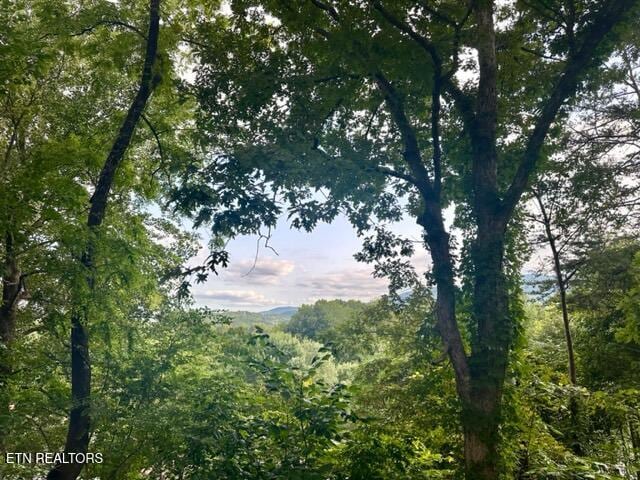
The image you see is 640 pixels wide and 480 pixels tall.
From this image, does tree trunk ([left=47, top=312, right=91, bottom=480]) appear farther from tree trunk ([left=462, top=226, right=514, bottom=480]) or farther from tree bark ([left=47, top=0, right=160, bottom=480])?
tree trunk ([left=462, top=226, right=514, bottom=480])

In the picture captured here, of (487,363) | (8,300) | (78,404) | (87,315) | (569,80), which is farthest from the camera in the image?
→ (8,300)

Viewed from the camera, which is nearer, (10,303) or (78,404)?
(78,404)

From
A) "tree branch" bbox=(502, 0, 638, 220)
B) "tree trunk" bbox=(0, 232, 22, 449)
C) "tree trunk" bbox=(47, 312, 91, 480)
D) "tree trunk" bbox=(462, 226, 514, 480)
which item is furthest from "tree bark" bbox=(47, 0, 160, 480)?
"tree branch" bbox=(502, 0, 638, 220)

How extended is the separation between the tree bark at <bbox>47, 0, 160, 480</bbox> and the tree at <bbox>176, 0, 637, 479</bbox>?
4.48 feet

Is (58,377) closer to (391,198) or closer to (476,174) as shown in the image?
(391,198)

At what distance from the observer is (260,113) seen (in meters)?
5.21

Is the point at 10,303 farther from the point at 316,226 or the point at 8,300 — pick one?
the point at 316,226

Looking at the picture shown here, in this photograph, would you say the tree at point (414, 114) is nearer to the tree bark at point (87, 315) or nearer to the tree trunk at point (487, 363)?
the tree trunk at point (487, 363)

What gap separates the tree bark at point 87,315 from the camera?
5406 mm

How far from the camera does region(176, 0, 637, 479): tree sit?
448 centimetres

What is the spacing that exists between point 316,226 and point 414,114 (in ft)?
9.20

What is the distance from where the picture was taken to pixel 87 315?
5754mm

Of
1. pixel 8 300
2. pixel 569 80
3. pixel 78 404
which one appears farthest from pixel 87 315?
pixel 569 80

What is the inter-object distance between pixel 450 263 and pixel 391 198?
4.89 ft
